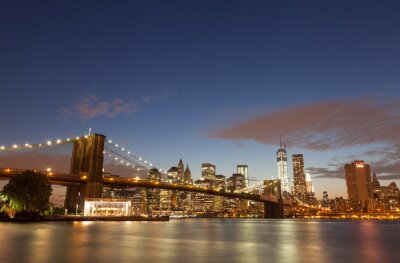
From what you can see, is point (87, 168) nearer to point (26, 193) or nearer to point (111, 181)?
point (111, 181)

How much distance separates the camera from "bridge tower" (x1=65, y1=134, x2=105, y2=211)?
83625 millimetres

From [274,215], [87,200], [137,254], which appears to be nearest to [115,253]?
[137,254]

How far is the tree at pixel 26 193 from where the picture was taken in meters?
60.2

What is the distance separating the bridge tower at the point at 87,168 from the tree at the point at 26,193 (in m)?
20.7

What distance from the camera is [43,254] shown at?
65.0 feet

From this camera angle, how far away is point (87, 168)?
86375mm

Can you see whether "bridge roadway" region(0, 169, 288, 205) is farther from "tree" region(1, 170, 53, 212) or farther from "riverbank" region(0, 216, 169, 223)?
"tree" region(1, 170, 53, 212)

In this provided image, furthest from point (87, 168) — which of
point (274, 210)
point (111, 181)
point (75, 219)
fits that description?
point (274, 210)

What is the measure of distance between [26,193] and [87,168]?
25.9 m

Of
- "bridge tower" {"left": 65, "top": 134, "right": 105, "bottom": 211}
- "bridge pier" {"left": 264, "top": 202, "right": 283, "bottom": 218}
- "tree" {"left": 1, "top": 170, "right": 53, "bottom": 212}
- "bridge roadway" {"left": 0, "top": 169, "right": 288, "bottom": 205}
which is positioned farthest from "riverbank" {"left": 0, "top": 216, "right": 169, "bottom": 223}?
"bridge pier" {"left": 264, "top": 202, "right": 283, "bottom": 218}

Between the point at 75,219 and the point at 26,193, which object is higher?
the point at 26,193

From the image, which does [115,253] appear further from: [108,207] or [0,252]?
[108,207]

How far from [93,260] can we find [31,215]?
5065 centimetres

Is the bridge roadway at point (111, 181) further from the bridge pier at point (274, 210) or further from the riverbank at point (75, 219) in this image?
the bridge pier at point (274, 210)
